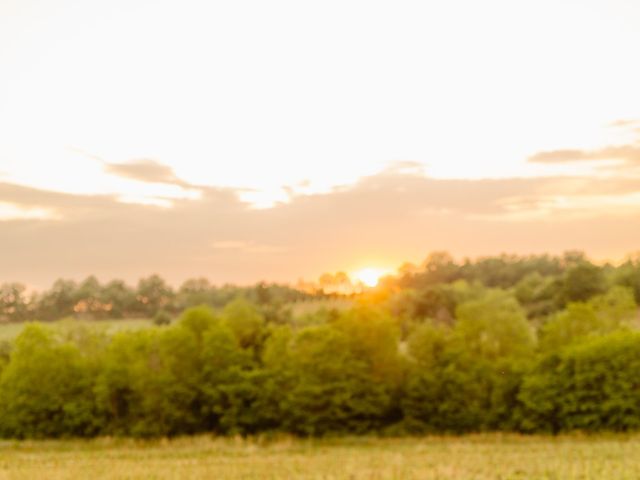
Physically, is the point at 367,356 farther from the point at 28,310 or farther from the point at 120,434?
the point at 28,310

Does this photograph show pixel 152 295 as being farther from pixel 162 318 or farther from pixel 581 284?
pixel 581 284

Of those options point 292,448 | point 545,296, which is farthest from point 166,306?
point 292,448

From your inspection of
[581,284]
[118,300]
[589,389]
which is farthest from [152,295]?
[589,389]

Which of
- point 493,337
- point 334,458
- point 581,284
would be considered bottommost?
point 334,458

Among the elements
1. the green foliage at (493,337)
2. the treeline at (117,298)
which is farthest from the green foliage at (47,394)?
the treeline at (117,298)

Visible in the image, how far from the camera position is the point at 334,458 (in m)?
37.6

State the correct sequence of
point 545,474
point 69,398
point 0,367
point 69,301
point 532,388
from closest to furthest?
point 545,474, point 532,388, point 69,398, point 0,367, point 69,301

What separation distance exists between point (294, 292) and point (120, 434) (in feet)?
190

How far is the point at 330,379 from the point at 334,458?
38.3 ft

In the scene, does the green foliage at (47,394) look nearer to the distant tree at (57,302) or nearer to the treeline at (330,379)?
the treeline at (330,379)

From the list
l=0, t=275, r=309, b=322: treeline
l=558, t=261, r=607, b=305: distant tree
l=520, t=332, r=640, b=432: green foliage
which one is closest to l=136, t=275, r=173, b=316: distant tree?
l=0, t=275, r=309, b=322: treeline

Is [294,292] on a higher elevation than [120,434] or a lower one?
higher

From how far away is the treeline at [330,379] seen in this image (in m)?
47.3

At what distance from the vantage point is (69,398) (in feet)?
166
